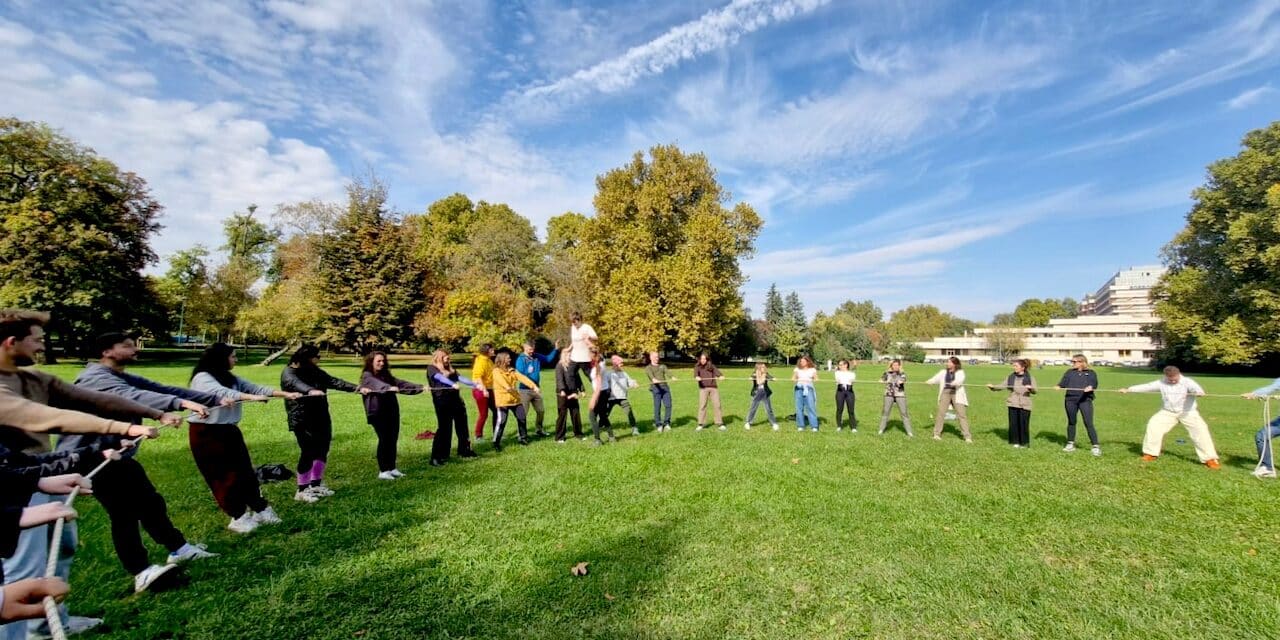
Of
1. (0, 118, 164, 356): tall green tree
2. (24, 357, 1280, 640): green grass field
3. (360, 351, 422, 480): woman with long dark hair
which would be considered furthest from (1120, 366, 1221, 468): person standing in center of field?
(0, 118, 164, 356): tall green tree

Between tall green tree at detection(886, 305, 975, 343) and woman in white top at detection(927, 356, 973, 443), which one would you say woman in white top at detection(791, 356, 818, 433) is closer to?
woman in white top at detection(927, 356, 973, 443)

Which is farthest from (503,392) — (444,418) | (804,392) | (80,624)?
(804,392)

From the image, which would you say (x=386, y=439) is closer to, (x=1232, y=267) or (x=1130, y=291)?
(x=1232, y=267)

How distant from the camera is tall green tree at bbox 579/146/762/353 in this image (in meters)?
36.2

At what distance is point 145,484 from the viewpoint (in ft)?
14.7

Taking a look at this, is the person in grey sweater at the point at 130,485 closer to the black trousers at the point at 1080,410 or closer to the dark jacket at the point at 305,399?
the dark jacket at the point at 305,399

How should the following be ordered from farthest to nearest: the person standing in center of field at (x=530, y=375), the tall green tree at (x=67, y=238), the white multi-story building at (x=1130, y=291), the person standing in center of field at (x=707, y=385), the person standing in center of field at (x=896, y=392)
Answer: the white multi-story building at (x=1130, y=291)
the tall green tree at (x=67, y=238)
the person standing in center of field at (x=707, y=385)
the person standing in center of field at (x=896, y=392)
the person standing in center of field at (x=530, y=375)

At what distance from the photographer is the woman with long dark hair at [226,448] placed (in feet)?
17.5

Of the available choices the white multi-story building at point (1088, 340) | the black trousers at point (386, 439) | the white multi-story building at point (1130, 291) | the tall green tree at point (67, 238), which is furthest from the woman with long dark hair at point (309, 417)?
the white multi-story building at point (1130, 291)

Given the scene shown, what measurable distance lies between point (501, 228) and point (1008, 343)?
99.5 m

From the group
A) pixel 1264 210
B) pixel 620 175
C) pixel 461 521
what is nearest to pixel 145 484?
pixel 461 521

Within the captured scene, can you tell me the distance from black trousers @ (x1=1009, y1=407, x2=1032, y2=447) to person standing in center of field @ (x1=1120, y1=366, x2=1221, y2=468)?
172cm

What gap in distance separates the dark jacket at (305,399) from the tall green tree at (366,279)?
29.1 metres

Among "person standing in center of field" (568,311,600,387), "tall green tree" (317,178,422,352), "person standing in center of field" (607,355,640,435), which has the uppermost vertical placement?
"tall green tree" (317,178,422,352)
